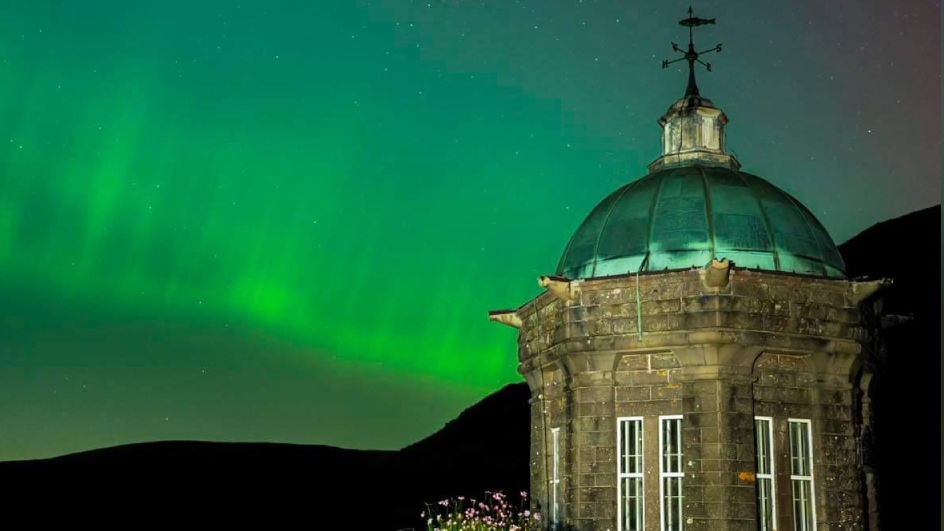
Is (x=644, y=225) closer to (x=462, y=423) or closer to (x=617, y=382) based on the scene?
(x=617, y=382)

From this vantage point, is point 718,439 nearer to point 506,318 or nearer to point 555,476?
point 555,476

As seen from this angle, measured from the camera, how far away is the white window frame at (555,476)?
17.6 metres

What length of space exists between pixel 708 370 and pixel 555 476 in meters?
3.51

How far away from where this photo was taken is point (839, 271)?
1798 cm

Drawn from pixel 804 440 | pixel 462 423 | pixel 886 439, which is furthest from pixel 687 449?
pixel 462 423

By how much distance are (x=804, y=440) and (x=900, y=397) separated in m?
41.3

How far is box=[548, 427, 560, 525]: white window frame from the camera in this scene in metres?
17.6

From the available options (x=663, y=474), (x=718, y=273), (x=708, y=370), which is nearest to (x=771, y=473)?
(x=663, y=474)

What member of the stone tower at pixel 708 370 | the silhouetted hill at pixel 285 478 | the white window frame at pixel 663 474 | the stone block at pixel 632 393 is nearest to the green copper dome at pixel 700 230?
the stone tower at pixel 708 370

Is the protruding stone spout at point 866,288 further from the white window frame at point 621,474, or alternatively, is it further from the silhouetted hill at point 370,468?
the silhouetted hill at point 370,468

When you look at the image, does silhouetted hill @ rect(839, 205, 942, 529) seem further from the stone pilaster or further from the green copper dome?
the stone pilaster

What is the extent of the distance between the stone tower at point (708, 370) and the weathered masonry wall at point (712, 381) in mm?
21

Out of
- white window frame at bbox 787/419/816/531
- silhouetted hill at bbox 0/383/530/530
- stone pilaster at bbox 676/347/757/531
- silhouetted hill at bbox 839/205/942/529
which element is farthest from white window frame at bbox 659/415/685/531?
silhouetted hill at bbox 0/383/530/530

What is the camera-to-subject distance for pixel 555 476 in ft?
58.2
